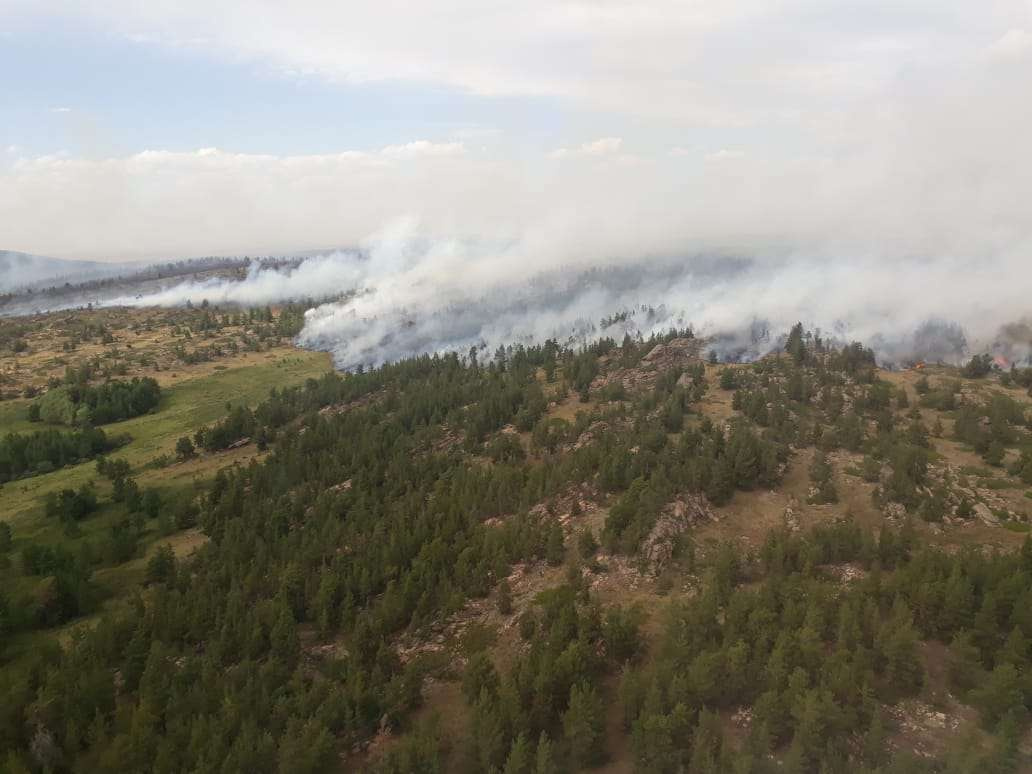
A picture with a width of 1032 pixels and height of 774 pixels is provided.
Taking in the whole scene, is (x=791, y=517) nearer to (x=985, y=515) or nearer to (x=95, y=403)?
(x=985, y=515)

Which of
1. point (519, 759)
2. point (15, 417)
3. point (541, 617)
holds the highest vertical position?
point (15, 417)

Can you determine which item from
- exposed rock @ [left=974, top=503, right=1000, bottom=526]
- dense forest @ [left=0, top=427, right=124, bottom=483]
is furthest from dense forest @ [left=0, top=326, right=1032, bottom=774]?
dense forest @ [left=0, top=427, right=124, bottom=483]

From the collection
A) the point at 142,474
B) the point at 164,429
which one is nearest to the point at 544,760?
the point at 142,474

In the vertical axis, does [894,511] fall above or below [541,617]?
below

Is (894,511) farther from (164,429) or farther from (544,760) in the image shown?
(164,429)

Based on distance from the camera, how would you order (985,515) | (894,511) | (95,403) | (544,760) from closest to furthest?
(544,760), (985,515), (894,511), (95,403)

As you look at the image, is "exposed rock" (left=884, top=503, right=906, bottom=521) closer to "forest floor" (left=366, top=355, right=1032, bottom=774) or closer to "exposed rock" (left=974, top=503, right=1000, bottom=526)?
"forest floor" (left=366, top=355, right=1032, bottom=774)

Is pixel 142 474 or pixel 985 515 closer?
pixel 985 515

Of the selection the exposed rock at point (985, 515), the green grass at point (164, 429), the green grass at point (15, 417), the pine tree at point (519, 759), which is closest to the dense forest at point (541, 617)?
the pine tree at point (519, 759)

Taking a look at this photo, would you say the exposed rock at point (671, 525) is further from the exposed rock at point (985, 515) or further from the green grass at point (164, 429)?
the green grass at point (164, 429)

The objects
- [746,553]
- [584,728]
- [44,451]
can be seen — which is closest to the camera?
[584,728]
